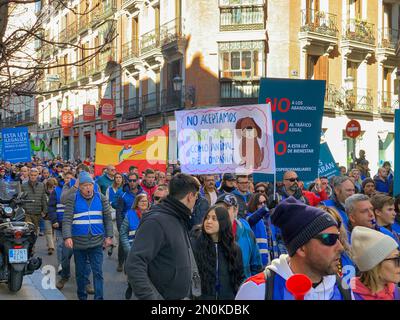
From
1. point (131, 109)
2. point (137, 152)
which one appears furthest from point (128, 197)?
point (131, 109)

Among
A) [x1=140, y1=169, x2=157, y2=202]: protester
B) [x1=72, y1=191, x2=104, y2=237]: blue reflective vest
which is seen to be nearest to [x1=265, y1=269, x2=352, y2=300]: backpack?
[x1=72, y1=191, x2=104, y2=237]: blue reflective vest

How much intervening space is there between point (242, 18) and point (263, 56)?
210 cm

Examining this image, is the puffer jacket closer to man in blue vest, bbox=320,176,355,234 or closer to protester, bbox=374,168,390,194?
protester, bbox=374,168,390,194

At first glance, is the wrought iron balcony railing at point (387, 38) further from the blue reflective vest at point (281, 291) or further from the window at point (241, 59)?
the blue reflective vest at point (281, 291)

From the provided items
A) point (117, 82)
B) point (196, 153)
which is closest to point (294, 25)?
point (117, 82)

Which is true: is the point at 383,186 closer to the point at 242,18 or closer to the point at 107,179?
the point at 107,179

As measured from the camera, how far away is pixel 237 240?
5.77 m

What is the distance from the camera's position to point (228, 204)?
5926 millimetres

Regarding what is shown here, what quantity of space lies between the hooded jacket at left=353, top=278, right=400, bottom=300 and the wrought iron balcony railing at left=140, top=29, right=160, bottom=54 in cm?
2928

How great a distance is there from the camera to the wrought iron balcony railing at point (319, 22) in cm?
2867

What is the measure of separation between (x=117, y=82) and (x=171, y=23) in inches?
359

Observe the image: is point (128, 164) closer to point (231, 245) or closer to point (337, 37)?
point (231, 245)

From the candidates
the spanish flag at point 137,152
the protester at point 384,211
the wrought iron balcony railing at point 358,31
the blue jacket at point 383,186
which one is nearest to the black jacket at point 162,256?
the protester at point 384,211

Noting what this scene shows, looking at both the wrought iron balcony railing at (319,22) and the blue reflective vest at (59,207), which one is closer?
the blue reflective vest at (59,207)
